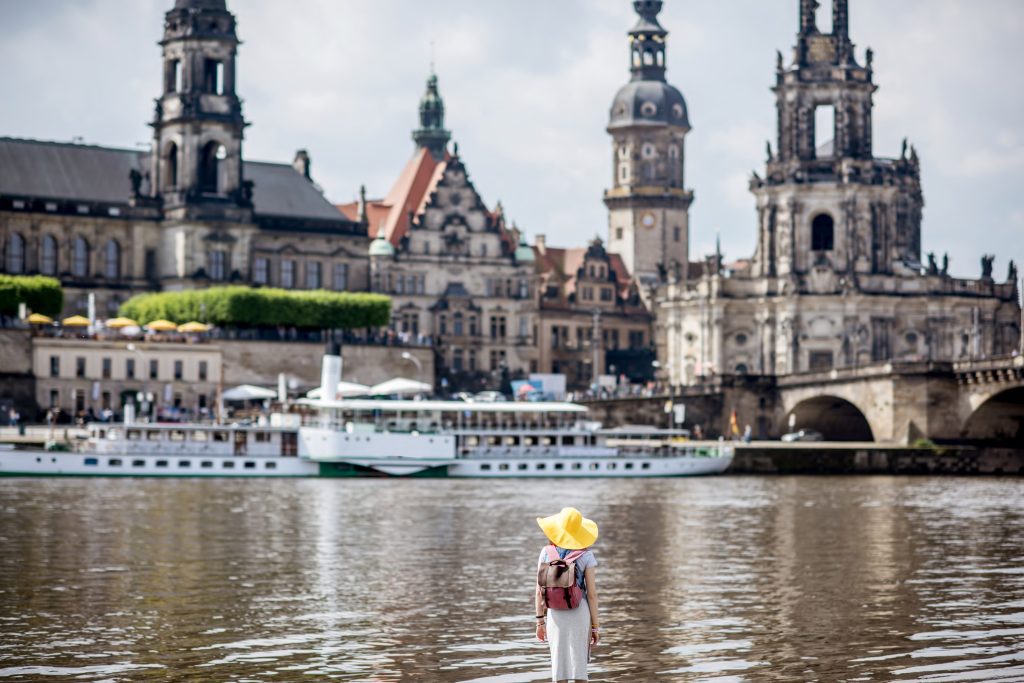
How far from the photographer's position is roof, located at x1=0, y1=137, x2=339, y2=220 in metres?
114

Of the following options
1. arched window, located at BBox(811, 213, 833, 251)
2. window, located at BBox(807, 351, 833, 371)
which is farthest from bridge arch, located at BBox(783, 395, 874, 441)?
arched window, located at BBox(811, 213, 833, 251)

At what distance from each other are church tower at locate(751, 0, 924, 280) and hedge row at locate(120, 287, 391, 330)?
84.0 ft

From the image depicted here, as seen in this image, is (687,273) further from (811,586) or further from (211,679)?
(211,679)

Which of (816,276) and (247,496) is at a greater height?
(816,276)

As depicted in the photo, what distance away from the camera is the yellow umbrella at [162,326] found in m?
102

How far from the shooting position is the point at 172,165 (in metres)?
118

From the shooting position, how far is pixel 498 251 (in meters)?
131

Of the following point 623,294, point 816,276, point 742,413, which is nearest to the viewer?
point 742,413

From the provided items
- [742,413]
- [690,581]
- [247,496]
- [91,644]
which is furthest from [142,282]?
[91,644]

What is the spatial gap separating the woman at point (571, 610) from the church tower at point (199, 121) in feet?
308

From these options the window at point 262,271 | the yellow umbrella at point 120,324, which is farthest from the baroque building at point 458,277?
the yellow umbrella at point 120,324

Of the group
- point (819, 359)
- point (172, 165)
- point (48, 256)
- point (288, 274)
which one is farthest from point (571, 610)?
point (819, 359)

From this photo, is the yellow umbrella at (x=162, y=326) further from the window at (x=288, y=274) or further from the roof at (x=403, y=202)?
the roof at (x=403, y=202)

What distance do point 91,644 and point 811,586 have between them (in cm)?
1533
